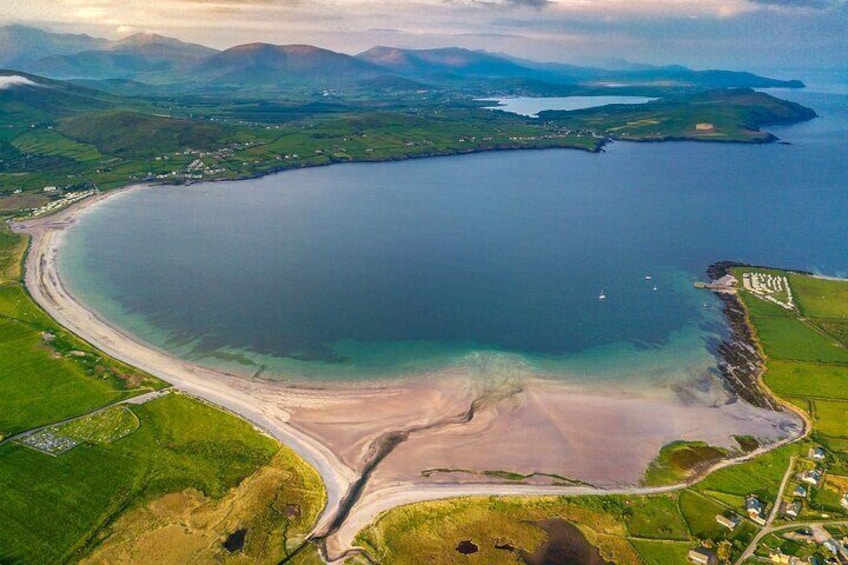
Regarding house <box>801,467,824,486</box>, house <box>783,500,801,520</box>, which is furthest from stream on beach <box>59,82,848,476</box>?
house <box>783,500,801,520</box>

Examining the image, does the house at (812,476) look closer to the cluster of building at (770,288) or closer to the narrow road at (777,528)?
the narrow road at (777,528)

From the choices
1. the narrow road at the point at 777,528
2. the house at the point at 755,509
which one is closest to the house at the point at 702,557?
the narrow road at the point at 777,528

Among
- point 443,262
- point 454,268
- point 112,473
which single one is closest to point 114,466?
point 112,473

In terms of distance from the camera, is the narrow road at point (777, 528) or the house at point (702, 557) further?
the narrow road at point (777, 528)

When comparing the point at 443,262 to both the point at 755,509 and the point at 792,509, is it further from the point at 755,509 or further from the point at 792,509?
the point at 792,509

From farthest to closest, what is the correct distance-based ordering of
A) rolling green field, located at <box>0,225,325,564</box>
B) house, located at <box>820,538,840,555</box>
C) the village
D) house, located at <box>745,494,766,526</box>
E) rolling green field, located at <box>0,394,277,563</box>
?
house, located at <box>745,494,766,526</box>
rolling green field, located at <box>0,225,325,564</box>
rolling green field, located at <box>0,394,277,563</box>
house, located at <box>820,538,840,555</box>
the village

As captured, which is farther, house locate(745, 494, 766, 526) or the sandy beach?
the sandy beach

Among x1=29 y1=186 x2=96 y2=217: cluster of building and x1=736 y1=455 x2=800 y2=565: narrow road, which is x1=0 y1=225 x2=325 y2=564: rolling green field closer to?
x1=736 y1=455 x2=800 y2=565: narrow road

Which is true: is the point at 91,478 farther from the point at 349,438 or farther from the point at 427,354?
the point at 427,354
